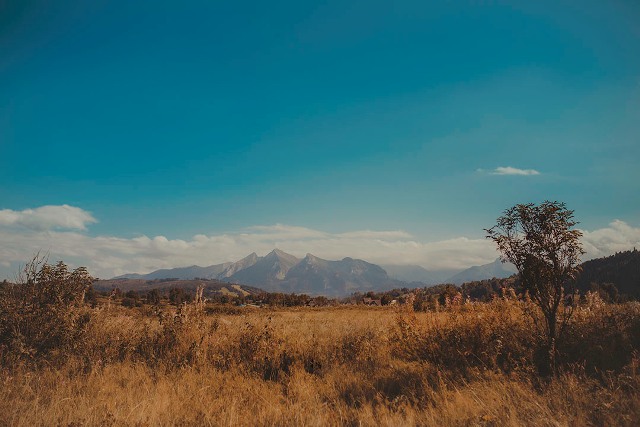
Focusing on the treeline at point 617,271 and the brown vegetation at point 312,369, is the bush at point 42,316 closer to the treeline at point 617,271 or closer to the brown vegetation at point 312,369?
the brown vegetation at point 312,369

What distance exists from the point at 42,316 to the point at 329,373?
24.0 feet

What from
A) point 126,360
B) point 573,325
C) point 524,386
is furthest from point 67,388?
point 573,325

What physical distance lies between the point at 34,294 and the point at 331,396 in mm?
8058

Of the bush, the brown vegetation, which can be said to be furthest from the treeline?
the bush

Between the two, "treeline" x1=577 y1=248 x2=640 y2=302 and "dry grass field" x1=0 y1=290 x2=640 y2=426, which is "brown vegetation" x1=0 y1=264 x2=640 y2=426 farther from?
"treeline" x1=577 y1=248 x2=640 y2=302

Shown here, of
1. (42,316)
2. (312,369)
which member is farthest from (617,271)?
(42,316)

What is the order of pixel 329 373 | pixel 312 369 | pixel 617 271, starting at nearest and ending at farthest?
pixel 329 373
pixel 312 369
pixel 617 271

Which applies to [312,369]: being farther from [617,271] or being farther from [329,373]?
[617,271]

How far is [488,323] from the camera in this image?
26.6ft

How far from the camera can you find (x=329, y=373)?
705 cm

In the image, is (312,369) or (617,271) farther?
(617,271)

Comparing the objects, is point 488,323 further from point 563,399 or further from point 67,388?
point 67,388

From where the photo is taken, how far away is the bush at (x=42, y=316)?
293 inches

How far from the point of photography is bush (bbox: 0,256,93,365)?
24.4 feet
